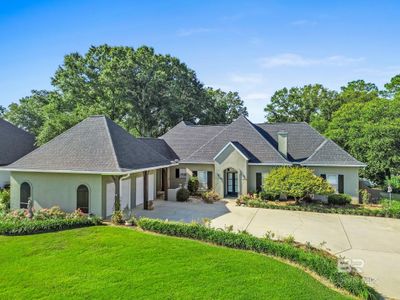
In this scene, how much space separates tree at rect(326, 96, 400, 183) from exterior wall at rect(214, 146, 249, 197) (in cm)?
1158

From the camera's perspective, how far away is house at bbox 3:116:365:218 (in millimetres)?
16891

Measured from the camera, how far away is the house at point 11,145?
89.0 feet

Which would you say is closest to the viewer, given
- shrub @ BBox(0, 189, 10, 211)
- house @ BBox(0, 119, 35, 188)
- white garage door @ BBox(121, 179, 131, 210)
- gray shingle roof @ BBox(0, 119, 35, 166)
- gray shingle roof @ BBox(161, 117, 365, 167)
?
white garage door @ BBox(121, 179, 131, 210)

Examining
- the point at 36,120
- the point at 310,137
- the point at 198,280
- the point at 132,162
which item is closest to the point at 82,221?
the point at 132,162

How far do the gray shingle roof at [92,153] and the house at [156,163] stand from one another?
0.06 meters

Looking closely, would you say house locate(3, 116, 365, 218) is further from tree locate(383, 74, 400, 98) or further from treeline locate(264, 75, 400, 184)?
tree locate(383, 74, 400, 98)

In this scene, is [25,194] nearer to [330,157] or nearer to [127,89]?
[330,157]

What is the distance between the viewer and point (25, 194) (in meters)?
17.8

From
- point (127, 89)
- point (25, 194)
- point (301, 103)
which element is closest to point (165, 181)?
point (25, 194)

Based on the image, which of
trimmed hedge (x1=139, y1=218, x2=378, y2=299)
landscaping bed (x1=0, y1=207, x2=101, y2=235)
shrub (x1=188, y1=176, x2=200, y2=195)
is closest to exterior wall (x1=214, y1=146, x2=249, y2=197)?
shrub (x1=188, y1=176, x2=200, y2=195)

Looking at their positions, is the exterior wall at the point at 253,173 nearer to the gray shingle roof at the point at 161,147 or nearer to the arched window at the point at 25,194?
the gray shingle roof at the point at 161,147

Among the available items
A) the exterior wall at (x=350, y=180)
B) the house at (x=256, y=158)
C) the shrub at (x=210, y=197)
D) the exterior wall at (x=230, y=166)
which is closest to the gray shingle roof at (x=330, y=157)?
the house at (x=256, y=158)

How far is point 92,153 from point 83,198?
2731 mm

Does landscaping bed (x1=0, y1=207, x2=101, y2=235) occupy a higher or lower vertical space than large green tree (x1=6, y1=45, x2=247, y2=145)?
lower
